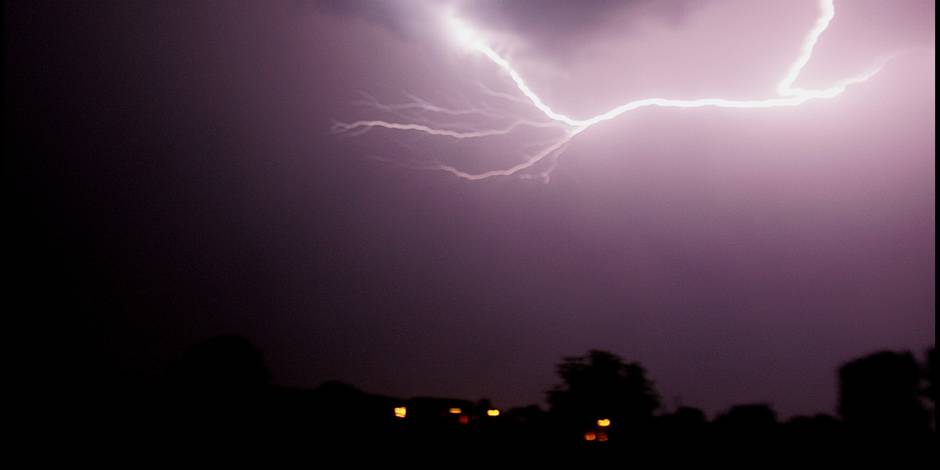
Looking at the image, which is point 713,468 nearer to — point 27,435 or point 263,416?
point 263,416

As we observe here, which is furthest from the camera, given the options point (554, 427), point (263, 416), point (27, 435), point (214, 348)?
point (214, 348)

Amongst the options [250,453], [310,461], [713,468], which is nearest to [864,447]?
[713,468]

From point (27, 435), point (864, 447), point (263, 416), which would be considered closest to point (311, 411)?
point (263, 416)

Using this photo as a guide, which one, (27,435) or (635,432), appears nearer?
(27,435)

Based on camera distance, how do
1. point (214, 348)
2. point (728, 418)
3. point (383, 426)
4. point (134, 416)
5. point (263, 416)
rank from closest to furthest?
point (134, 416) < point (263, 416) < point (383, 426) < point (214, 348) < point (728, 418)

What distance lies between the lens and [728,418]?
1522cm

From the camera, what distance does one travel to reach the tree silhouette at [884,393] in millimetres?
13312

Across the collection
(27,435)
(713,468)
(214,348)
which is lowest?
(27,435)

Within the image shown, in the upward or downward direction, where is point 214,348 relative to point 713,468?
upward

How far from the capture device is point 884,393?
13883 millimetres

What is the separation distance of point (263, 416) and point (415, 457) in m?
2.04

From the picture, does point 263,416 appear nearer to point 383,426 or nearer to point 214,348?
point 383,426

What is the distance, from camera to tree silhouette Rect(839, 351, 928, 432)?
13312 millimetres

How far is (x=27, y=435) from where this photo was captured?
7.36 m
